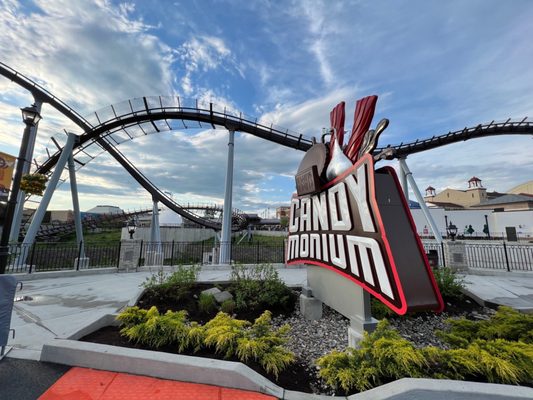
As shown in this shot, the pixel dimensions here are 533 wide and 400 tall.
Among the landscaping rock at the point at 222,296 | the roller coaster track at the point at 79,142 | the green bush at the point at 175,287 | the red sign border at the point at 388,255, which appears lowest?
the landscaping rock at the point at 222,296

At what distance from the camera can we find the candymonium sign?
3.72 m

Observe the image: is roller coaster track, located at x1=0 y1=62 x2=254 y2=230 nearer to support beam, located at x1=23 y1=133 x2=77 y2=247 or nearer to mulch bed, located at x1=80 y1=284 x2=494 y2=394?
support beam, located at x1=23 y1=133 x2=77 y2=247

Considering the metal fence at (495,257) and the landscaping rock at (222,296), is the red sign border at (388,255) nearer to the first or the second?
the landscaping rock at (222,296)

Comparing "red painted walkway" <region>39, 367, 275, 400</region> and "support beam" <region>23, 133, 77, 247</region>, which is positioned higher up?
"support beam" <region>23, 133, 77, 247</region>

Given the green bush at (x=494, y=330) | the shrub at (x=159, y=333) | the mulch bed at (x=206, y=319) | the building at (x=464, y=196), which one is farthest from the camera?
the building at (x=464, y=196)

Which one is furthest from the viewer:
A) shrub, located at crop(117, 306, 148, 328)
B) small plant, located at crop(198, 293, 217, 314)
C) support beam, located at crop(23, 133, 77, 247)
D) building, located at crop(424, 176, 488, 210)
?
building, located at crop(424, 176, 488, 210)

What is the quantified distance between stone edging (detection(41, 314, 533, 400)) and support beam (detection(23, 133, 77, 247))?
11.1 meters

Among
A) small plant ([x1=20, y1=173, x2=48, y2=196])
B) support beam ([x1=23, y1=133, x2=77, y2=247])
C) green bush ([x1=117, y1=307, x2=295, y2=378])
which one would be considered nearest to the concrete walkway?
green bush ([x1=117, y1=307, x2=295, y2=378])

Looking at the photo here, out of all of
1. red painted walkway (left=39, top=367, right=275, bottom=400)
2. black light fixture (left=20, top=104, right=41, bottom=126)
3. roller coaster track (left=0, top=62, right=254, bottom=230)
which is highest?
roller coaster track (left=0, top=62, right=254, bottom=230)

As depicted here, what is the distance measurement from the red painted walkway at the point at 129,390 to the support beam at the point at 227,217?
1077 cm

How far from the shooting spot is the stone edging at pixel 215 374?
2.68 meters

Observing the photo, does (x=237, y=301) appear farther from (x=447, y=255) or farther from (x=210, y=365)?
(x=447, y=255)

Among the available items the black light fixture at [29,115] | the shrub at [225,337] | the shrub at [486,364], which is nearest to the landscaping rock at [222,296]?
the shrub at [225,337]

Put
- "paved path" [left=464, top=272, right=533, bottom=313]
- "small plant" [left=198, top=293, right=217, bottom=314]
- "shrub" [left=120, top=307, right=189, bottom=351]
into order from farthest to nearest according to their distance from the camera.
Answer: "paved path" [left=464, top=272, right=533, bottom=313] < "small plant" [left=198, top=293, right=217, bottom=314] < "shrub" [left=120, top=307, right=189, bottom=351]
